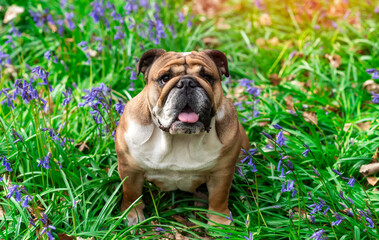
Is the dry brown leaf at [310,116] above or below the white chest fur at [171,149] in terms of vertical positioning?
below

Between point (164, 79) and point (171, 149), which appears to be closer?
point (164, 79)

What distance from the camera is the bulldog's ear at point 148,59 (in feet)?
Answer: 10.8

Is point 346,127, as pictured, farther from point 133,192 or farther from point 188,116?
point 133,192

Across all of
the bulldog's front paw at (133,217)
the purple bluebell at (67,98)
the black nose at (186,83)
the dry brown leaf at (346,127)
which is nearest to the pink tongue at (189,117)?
the black nose at (186,83)

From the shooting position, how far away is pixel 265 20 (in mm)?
6824

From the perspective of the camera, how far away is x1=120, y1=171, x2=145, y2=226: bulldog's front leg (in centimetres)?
349

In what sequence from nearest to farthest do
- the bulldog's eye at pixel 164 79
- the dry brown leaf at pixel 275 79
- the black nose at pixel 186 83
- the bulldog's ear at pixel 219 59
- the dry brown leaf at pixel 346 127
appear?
1. the black nose at pixel 186 83
2. the bulldog's eye at pixel 164 79
3. the bulldog's ear at pixel 219 59
4. the dry brown leaf at pixel 346 127
5. the dry brown leaf at pixel 275 79

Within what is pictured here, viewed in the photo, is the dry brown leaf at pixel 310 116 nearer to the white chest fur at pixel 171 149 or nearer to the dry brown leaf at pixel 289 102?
the dry brown leaf at pixel 289 102

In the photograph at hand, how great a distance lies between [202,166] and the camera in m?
3.32

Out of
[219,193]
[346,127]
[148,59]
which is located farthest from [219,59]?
[346,127]

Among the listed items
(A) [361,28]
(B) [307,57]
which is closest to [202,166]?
(B) [307,57]

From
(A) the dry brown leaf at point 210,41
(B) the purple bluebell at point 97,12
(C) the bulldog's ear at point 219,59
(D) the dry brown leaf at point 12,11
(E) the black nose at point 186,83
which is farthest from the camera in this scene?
(A) the dry brown leaf at point 210,41

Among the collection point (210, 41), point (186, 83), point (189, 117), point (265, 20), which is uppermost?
point (186, 83)

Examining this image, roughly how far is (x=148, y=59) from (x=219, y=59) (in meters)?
0.54
